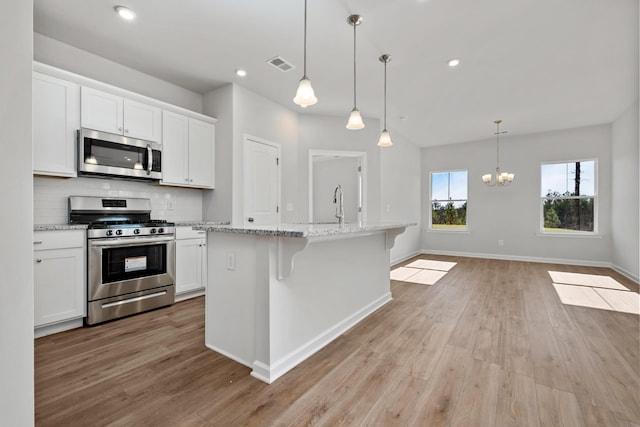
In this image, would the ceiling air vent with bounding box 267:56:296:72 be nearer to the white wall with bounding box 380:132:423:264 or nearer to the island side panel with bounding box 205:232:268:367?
the island side panel with bounding box 205:232:268:367

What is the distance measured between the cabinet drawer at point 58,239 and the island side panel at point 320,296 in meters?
2.07

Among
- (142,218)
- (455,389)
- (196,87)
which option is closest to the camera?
(455,389)

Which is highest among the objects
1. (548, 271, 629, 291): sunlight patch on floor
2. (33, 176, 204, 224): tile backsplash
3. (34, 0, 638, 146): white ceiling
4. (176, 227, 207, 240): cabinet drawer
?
(34, 0, 638, 146): white ceiling

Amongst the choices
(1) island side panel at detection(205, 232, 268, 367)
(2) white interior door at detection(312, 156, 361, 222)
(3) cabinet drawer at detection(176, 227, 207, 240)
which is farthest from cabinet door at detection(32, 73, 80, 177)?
(2) white interior door at detection(312, 156, 361, 222)

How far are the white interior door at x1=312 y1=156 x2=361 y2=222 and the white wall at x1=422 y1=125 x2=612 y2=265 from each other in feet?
8.43

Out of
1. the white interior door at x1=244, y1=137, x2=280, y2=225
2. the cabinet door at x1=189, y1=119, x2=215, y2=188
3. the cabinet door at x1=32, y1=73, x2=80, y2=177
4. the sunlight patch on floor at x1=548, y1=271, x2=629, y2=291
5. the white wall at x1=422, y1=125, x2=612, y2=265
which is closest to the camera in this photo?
the cabinet door at x1=32, y1=73, x2=80, y2=177

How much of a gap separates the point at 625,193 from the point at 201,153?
6.80 meters

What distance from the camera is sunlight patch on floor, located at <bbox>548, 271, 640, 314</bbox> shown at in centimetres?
329

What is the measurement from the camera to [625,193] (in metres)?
4.79

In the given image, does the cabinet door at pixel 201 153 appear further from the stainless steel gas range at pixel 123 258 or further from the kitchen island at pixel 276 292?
the kitchen island at pixel 276 292

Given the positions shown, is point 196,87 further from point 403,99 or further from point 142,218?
point 403,99

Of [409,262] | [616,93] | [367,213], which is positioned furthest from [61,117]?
[616,93]

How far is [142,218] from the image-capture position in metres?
3.48

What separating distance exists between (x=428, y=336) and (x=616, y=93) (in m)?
4.57
